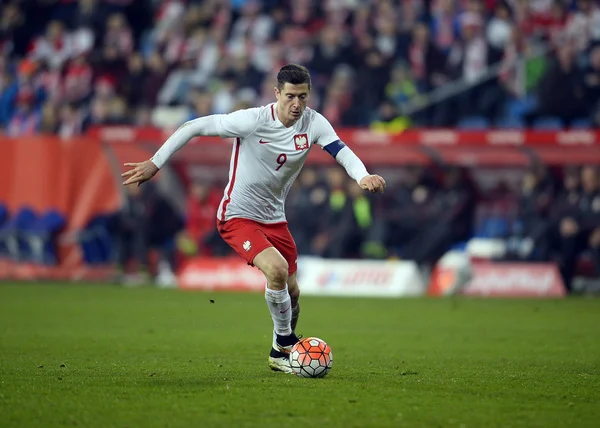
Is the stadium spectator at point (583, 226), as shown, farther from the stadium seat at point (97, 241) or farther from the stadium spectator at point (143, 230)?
the stadium seat at point (97, 241)

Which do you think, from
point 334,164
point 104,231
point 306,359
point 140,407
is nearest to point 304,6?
point 334,164

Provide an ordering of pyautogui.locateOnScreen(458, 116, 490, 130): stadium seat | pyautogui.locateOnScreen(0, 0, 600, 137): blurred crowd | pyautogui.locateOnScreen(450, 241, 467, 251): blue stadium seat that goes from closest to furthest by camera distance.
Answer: pyautogui.locateOnScreen(450, 241, 467, 251): blue stadium seat, pyautogui.locateOnScreen(458, 116, 490, 130): stadium seat, pyautogui.locateOnScreen(0, 0, 600, 137): blurred crowd

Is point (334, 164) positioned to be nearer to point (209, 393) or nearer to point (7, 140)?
point (7, 140)

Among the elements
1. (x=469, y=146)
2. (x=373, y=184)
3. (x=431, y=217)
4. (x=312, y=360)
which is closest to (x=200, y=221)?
(x=431, y=217)

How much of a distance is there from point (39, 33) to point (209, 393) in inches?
881

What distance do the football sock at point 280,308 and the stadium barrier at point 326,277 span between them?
1078cm

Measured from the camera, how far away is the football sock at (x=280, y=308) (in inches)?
351

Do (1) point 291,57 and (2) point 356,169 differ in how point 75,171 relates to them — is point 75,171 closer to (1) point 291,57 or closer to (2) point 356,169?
(1) point 291,57

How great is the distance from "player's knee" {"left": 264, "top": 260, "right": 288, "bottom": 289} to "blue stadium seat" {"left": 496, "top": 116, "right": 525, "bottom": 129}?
12257 millimetres

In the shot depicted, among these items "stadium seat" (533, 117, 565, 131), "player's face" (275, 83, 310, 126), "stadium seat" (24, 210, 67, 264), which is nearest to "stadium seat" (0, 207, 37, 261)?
"stadium seat" (24, 210, 67, 264)

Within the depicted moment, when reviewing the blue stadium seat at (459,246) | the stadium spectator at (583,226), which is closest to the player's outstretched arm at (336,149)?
the stadium spectator at (583,226)

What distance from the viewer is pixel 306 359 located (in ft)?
28.3

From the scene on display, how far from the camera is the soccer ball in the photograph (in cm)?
859

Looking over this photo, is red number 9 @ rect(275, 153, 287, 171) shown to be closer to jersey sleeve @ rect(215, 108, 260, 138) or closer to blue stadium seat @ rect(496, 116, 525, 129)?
jersey sleeve @ rect(215, 108, 260, 138)
